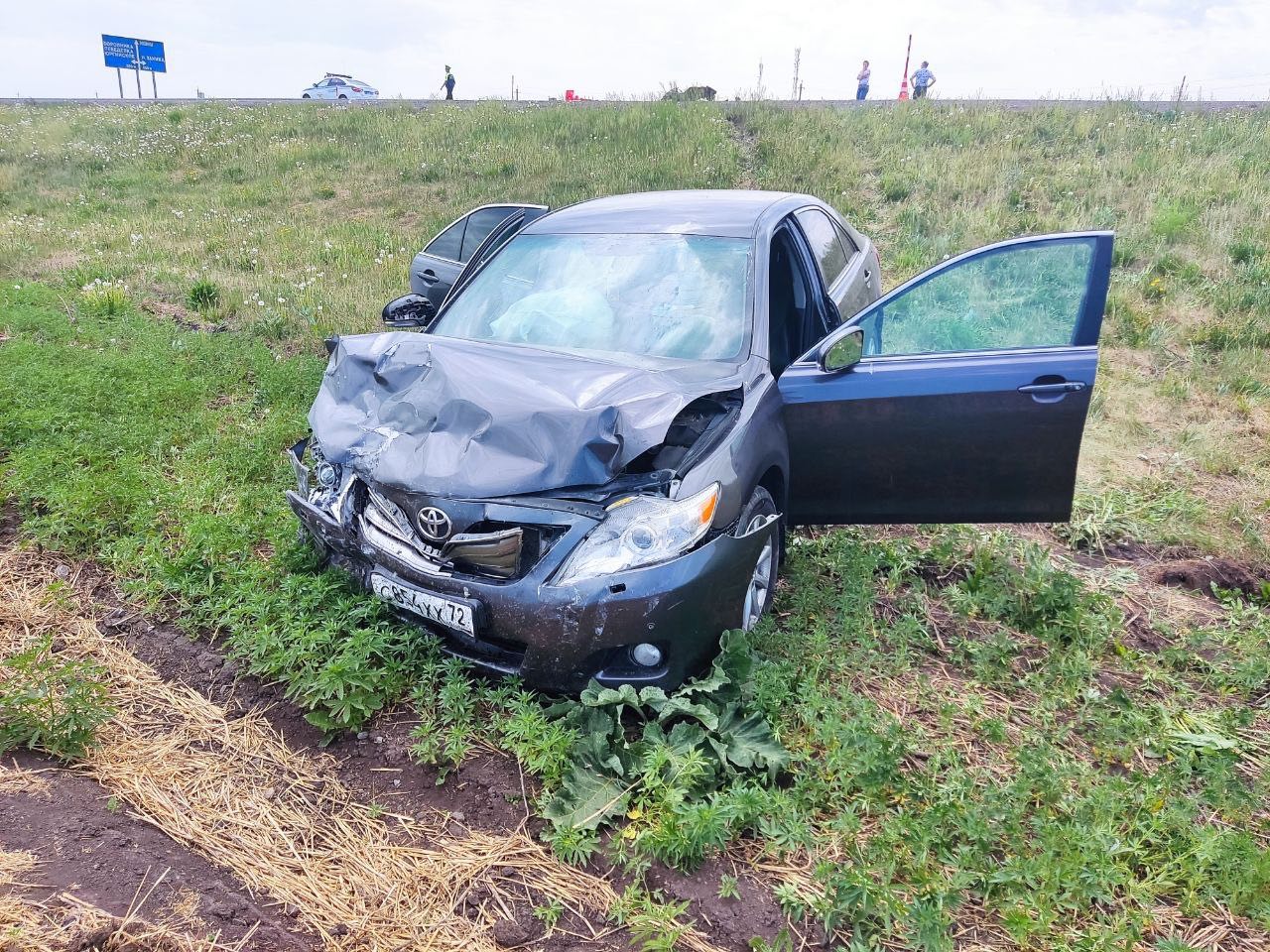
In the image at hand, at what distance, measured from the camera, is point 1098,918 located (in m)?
2.20

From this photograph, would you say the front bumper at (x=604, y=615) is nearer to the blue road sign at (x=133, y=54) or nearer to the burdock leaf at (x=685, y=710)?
the burdock leaf at (x=685, y=710)

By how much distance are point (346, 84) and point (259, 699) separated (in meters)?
36.5

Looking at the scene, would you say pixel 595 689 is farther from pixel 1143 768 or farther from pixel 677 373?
pixel 1143 768

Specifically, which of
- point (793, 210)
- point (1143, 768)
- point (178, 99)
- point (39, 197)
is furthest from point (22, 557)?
point (178, 99)

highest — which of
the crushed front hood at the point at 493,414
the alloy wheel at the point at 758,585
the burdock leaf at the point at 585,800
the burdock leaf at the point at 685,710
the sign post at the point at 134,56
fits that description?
the sign post at the point at 134,56

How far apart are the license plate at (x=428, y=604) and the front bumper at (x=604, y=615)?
0.02 meters

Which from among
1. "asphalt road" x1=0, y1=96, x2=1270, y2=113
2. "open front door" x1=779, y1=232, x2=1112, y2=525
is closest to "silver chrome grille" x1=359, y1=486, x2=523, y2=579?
"open front door" x1=779, y1=232, x2=1112, y2=525

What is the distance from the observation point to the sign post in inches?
1324

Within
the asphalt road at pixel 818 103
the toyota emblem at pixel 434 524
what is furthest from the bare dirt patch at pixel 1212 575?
the asphalt road at pixel 818 103

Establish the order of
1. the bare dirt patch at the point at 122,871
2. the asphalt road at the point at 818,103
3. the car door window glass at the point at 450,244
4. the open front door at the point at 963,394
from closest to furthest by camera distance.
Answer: the bare dirt patch at the point at 122,871 → the open front door at the point at 963,394 → the car door window glass at the point at 450,244 → the asphalt road at the point at 818,103

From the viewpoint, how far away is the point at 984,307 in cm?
359

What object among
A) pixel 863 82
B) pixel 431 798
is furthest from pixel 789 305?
pixel 863 82

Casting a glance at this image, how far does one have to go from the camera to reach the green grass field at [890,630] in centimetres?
233

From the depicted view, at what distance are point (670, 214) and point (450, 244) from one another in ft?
8.69
